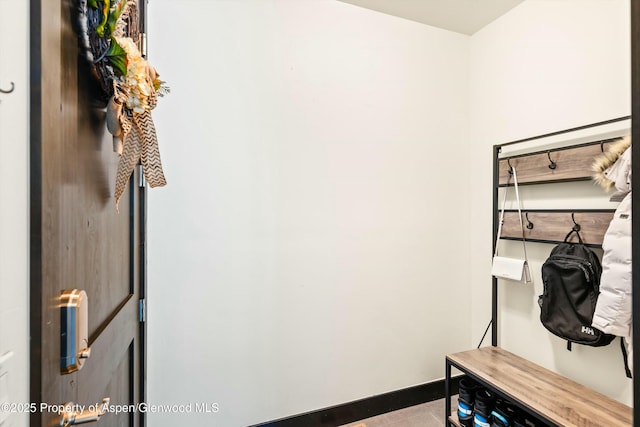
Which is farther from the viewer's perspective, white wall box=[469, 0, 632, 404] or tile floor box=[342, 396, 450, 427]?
tile floor box=[342, 396, 450, 427]

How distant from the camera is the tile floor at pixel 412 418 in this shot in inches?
74.2

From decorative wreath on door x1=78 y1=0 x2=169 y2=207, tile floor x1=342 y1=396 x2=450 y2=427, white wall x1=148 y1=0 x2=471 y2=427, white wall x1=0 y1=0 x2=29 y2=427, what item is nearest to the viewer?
white wall x1=0 y1=0 x2=29 y2=427

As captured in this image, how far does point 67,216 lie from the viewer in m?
0.49

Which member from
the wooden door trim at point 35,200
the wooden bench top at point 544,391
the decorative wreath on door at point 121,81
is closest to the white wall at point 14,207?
the wooden door trim at point 35,200

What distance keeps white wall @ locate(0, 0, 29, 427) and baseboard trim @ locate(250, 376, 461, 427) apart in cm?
171

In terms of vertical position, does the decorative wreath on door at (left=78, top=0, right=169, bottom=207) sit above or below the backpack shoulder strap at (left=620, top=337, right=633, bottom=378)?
above

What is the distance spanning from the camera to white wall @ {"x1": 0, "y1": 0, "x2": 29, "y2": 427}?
344mm

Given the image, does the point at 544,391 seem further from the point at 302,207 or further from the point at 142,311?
the point at 142,311

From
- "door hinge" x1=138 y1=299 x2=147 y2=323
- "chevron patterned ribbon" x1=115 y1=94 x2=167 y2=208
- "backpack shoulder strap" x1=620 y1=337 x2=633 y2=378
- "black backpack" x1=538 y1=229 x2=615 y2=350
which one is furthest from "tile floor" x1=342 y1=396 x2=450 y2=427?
"chevron patterned ribbon" x1=115 y1=94 x2=167 y2=208

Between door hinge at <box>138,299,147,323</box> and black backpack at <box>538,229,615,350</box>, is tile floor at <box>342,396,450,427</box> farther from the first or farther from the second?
door hinge at <box>138,299,147,323</box>

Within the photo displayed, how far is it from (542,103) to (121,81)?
7.15 feet

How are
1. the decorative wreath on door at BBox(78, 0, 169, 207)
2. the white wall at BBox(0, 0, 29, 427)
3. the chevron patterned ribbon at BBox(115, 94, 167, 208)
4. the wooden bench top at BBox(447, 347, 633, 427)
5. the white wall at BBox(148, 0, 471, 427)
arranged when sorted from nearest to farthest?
1. the white wall at BBox(0, 0, 29, 427)
2. the decorative wreath on door at BBox(78, 0, 169, 207)
3. the chevron patterned ribbon at BBox(115, 94, 167, 208)
4. the wooden bench top at BBox(447, 347, 633, 427)
5. the white wall at BBox(148, 0, 471, 427)

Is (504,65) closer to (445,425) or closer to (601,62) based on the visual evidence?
(601,62)

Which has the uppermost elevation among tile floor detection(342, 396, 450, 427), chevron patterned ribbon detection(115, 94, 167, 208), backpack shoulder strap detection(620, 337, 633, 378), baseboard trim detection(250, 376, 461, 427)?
chevron patterned ribbon detection(115, 94, 167, 208)
